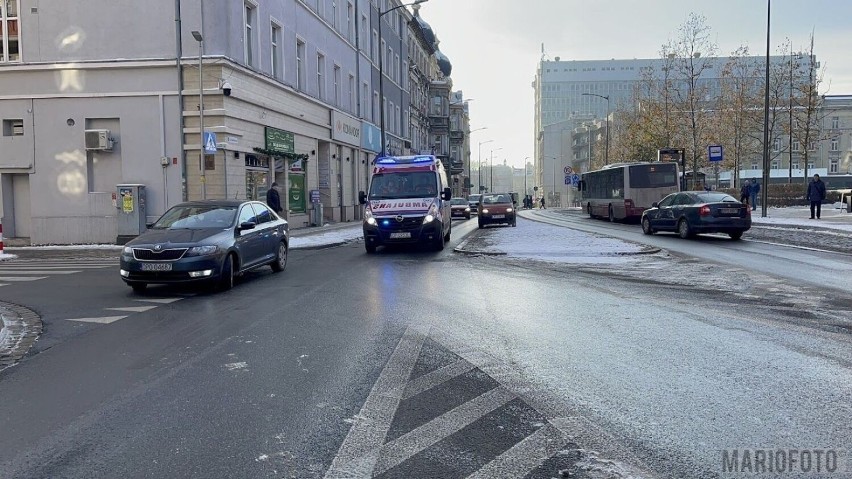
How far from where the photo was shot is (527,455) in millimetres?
3740

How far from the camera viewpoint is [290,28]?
27.8m

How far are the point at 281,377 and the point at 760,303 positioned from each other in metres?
6.65

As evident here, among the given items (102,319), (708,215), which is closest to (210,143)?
(102,319)

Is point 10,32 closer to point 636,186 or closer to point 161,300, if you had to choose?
point 161,300

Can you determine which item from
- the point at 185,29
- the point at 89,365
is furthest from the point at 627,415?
the point at 185,29

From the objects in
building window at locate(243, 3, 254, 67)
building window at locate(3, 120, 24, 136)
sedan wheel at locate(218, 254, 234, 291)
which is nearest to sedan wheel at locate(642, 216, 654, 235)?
building window at locate(243, 3, 254, 67)

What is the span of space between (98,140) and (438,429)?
67.5 ft

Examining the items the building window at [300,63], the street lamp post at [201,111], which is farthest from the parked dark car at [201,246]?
the building window at [300,63]

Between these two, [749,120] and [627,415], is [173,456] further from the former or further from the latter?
[749,120]

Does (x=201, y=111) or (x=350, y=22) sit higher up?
(x=350, y=22)

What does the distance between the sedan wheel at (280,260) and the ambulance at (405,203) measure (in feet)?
11.2

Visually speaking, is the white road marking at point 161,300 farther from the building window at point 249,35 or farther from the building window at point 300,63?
the building window at point 300,63

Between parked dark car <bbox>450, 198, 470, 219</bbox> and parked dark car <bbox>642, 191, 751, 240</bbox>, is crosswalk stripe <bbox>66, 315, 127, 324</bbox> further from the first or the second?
parked dark car <bbox>450, 198, 470, 219</bbox>

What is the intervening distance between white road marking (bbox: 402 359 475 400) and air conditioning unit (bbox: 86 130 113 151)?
62.8 feet
